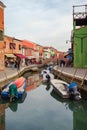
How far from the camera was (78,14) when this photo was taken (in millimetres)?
41406

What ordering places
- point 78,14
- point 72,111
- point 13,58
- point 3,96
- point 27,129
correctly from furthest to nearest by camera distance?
point 13,58 < point 78,14 < point 3,96 < point 72,111 < point 27,129

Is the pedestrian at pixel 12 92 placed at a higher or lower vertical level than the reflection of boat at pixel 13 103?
higher

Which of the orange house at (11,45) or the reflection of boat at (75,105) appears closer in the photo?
the reflection of boat at (75,105)

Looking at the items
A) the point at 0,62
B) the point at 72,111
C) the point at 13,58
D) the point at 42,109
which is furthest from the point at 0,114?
the point at 13,58

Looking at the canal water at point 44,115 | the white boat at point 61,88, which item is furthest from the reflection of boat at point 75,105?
the white boat at point 61,88

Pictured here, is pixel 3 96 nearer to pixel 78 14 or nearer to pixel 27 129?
pixel 27 129

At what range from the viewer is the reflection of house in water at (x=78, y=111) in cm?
1351

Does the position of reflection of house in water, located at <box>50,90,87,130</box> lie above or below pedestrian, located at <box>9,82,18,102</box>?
below

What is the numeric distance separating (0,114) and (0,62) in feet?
78.1

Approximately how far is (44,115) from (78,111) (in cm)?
245

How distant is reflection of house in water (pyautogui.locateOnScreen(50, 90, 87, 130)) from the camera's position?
44.3 feet

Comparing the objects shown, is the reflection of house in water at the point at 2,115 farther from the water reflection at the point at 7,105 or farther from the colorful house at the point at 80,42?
the colorful house at the point at 80,42

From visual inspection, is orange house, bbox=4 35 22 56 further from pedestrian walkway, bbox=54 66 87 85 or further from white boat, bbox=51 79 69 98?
white boat, bbox=51 79 69 98

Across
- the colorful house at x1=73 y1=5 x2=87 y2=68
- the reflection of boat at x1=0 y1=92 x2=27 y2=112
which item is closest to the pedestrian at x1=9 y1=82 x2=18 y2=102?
the reflection of boat at x1=0 y1=92 x2=27 y2=112
